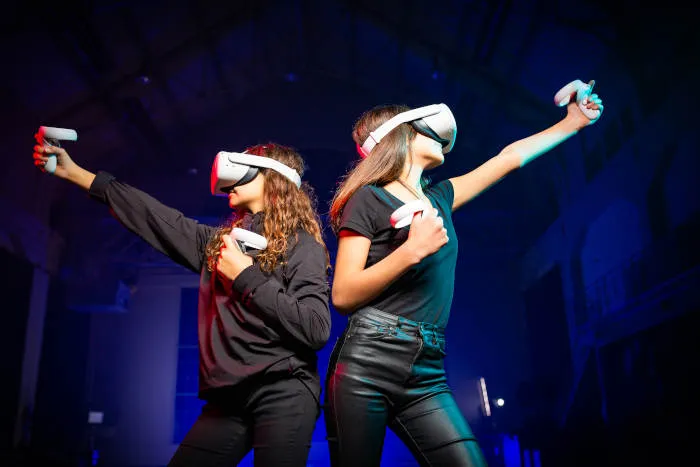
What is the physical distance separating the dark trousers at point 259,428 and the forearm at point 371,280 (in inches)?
10.4

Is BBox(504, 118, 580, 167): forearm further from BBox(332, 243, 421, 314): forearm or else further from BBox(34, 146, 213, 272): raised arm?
BBox(34, 146, 213, 272): raised arm

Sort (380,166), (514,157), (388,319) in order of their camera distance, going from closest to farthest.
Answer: (388,319), (380,166), (514,157)

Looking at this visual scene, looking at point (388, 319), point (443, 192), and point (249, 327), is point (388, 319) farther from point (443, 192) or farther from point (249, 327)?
point (443, 192)

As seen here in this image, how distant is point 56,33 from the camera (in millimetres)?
6836

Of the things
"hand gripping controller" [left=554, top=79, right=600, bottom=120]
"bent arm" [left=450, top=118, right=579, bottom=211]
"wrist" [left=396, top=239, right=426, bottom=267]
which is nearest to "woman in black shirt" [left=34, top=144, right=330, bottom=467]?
"wrist" [left=396, top=239, right=426, bottom=267]

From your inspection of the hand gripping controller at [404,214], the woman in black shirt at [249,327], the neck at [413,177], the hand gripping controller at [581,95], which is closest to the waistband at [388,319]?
the woman in black shirt at [249,327]

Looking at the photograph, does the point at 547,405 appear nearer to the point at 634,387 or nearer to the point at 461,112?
the point at 634,387

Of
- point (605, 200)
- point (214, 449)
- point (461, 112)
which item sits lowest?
point (214, 449)

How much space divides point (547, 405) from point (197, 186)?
671cm

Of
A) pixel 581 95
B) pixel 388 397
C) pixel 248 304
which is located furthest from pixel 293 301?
pixel 581 95

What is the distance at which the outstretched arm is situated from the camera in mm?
1896

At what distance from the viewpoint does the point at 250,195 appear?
1928 millimetres

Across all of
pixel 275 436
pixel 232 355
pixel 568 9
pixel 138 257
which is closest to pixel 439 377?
pixel 275 436

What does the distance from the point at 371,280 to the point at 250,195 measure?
0.66 meters
